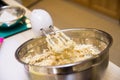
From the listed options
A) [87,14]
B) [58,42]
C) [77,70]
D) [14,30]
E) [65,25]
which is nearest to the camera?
[77,70]

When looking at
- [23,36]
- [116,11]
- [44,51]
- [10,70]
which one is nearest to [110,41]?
[44,51]

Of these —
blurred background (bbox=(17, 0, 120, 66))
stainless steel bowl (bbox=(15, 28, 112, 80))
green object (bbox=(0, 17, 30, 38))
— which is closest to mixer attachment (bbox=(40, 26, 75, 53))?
stainless steel bowl (bbox=(15, 28, 112, 80))

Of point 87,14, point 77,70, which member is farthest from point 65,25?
point 77,70

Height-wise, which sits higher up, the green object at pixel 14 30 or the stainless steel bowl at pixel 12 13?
the stainless steel bowl at pixel 12 13

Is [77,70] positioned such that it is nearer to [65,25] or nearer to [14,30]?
[14,30]

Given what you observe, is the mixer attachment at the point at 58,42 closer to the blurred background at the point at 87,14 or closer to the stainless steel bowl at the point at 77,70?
the stainless steel bowl at the point at 77,70

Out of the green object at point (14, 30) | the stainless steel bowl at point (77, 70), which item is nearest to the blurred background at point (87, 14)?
the green object at point (14, 30)

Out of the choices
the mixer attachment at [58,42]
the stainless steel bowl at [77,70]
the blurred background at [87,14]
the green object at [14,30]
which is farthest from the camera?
the blurred background at [87,14]
